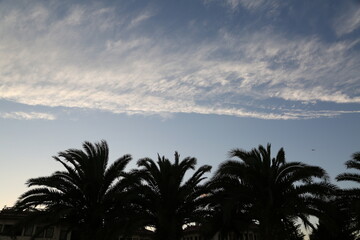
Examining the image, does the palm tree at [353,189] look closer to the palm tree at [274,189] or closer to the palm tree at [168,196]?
the palm tree at [274,189]

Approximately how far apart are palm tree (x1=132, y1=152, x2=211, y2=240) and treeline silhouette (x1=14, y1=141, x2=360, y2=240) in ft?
0.19

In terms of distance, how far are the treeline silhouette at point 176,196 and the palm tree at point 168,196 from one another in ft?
0.19

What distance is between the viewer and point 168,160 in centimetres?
2002

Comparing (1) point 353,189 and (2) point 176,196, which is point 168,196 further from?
→ (1) point 353,189

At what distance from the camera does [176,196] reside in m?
19.0

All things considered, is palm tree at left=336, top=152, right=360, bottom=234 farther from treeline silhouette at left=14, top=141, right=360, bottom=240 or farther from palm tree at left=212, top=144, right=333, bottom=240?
palm tree at left=212, top=144, right=333, bottom=240

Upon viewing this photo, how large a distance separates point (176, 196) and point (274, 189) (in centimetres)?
579

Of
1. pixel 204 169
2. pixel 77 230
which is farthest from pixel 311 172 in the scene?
pixel 77 230

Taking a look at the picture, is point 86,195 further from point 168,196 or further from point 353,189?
point 353,189

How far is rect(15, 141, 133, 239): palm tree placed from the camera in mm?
17438

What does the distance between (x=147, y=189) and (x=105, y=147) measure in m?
3.76

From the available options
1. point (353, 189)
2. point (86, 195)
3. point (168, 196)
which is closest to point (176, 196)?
point (168, 196)

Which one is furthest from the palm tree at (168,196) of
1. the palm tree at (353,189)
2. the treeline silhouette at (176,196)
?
the palm tree at (353,189)

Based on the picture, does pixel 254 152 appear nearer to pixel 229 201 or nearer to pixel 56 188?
pixel 229 201
